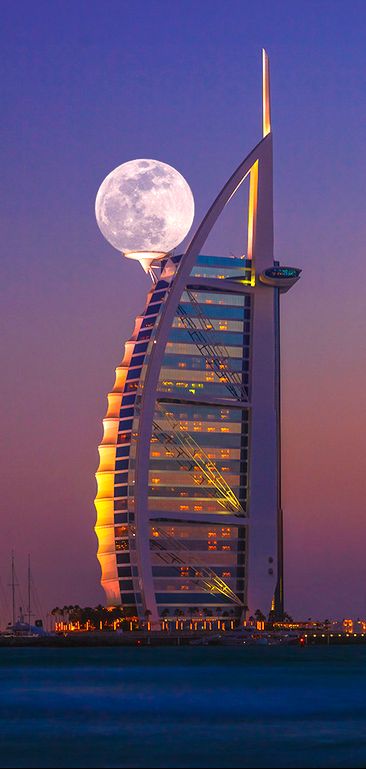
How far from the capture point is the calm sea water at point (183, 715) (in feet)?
241

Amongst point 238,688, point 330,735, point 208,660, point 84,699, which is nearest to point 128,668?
point 208,660

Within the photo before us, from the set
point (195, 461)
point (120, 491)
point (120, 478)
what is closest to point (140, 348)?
point (195, 461)

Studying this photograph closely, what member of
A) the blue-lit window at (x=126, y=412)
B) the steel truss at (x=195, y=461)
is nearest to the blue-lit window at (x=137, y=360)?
the steel truss at (x=195, y=461)

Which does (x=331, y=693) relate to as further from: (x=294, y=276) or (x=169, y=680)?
(x=294, y=276)

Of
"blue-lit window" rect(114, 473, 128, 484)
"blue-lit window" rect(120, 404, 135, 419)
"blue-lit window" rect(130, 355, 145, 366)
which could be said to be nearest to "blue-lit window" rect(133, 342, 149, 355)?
"blue-lit window" rect(130, 355, 145, 366)

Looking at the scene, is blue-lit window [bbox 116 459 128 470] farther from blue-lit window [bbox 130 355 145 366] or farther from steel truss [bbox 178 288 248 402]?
steel truss [bbox 178 288 248 402]

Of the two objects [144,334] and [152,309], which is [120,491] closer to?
[144,334]

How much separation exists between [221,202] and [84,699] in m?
83.5

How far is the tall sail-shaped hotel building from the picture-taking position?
188 m

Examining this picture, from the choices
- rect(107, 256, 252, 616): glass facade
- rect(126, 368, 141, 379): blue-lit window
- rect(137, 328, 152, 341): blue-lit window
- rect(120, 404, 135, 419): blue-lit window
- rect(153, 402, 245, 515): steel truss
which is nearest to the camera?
rect(120, 404, 135, 419): blue-lit window

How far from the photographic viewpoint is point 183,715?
95.2m

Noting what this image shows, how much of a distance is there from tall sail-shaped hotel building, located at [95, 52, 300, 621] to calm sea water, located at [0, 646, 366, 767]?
26.1 meters

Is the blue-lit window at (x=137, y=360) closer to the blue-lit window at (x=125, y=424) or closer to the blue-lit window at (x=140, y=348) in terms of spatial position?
the blue-lit window at (x=140, y=348)

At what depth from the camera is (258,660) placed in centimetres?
17612
